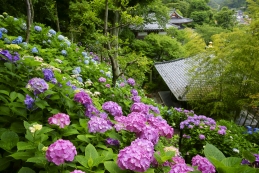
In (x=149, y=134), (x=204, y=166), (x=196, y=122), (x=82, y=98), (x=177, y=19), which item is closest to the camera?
(x=204, y=166)

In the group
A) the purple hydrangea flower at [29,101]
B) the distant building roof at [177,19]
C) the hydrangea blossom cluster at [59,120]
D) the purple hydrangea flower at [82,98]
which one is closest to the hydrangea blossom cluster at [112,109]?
the purple hydrangea flower at [82,98]

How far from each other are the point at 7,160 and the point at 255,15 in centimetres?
848

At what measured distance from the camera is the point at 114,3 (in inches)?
174

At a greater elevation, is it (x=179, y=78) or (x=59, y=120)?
(x=59, y=120)

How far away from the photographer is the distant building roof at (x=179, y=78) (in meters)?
10.4

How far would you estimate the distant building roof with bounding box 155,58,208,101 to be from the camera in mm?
10412

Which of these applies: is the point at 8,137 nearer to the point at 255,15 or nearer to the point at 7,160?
the point at 7,160

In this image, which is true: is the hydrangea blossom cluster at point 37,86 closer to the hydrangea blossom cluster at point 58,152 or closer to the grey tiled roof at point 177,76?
the hydrangea blossom cluster at point 58,152

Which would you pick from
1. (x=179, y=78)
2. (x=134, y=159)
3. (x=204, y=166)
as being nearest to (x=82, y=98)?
(x=134, y=159)

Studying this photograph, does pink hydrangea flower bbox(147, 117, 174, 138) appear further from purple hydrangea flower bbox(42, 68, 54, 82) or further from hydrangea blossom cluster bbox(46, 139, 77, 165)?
purple hydrangea flower bbox(42, 68, 54, 82)

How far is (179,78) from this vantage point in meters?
12.5

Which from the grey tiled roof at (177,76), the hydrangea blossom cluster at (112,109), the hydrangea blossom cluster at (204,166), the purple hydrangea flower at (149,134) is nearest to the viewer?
the hydrangea blossom cluster at (204,166)

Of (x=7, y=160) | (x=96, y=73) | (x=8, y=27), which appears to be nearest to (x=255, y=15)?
(x=96, y=73)

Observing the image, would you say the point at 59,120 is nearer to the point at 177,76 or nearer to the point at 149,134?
the point at 149,134
